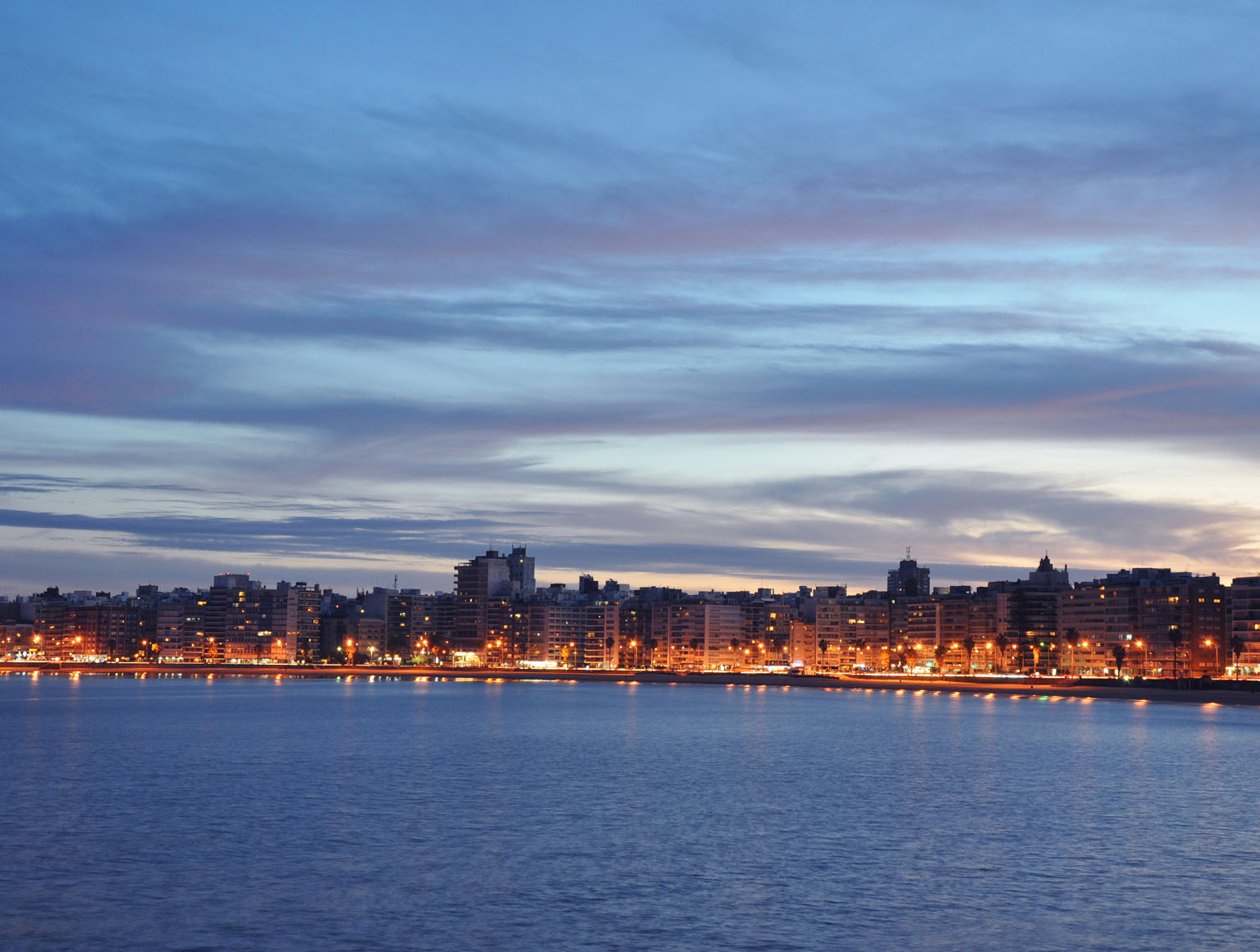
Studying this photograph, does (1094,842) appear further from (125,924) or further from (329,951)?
(125,924)

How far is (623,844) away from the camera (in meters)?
55.9

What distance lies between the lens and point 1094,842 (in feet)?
189

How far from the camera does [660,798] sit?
71.8 meters

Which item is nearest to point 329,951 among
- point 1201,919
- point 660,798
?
point 1201,919

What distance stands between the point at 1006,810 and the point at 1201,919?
26.2 metres

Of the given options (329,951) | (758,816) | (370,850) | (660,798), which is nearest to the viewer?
(329,951)

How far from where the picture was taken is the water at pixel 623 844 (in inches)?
1607

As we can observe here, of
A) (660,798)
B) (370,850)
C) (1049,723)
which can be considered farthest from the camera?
(1049,723)

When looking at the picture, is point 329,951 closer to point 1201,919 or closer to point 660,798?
point 1201,919

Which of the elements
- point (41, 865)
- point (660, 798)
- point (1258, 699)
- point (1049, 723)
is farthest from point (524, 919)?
point (1258, 699)

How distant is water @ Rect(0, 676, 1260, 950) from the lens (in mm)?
40812

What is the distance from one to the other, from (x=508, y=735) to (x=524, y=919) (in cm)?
7923

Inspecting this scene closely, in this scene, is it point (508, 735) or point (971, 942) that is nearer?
point (971, 942)

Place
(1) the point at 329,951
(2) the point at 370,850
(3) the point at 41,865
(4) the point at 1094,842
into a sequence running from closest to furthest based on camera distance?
1. (1) the point at 329,951
2. (3) the point at 41,865
3. (2) the point at 370,850
4. (4) the point at 1094,842
